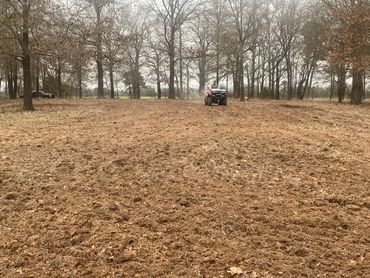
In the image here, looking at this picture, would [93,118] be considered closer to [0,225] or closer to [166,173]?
[166,173]

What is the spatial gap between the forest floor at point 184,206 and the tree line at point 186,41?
8.88m

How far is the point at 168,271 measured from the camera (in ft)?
12.7

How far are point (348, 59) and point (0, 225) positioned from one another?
23.0m

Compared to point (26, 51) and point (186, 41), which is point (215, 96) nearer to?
point (26, 51)

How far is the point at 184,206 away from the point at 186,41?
40.2 metres

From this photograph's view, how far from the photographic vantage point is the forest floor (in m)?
4.05

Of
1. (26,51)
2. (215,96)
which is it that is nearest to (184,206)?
(26,51)

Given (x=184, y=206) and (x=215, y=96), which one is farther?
(x=215, y=96)

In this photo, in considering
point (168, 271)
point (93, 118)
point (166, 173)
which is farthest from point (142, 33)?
point (168, 271)

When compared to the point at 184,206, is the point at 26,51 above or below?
above

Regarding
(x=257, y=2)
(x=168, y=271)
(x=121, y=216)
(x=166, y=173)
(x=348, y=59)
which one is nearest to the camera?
(x=168, y=271)

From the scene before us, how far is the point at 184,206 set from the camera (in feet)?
17.7

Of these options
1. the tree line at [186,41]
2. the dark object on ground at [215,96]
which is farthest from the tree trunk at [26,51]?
the dark object on ground at [215,96]

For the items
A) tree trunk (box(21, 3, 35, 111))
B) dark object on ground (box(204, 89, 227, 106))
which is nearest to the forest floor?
tree trunk (box(21, 3, 35, 111))
